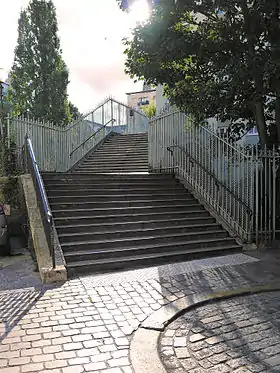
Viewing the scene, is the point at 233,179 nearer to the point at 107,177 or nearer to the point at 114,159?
the point at 107,177

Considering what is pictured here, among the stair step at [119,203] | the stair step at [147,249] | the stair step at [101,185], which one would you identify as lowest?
the stair step at [147,249]

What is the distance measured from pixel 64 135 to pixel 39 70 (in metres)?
11.0

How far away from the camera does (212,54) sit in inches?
309

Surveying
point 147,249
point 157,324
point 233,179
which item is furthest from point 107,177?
point 157,324

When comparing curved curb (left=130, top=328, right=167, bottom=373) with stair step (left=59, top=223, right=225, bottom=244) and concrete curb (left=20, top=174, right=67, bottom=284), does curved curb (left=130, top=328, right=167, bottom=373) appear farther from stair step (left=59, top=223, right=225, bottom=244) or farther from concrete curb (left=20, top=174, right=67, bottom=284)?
stair step (left=59, top=223, right=225, bottom=244)

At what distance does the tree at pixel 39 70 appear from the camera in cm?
2189

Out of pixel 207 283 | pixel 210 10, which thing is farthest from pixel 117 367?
pixel 210 10

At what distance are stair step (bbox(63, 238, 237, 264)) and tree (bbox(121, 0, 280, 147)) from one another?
9.71ft

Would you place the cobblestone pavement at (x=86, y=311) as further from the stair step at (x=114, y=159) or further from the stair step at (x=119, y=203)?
the stair step at (x=114, y=159)

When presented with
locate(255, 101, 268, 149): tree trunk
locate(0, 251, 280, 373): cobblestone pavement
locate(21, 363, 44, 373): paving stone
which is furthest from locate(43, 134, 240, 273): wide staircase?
locate(21, 363, 44, 373): paving stone

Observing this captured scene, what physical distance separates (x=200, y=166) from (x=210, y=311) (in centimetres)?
535

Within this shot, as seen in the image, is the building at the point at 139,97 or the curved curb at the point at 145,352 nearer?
the curved curb at the point at 145,352

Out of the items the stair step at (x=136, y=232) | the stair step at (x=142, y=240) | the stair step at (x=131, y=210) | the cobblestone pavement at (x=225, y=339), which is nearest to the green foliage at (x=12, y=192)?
the stair step at (x=131, y=210)

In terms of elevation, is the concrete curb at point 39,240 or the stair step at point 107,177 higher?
the stair step at point 107,177
